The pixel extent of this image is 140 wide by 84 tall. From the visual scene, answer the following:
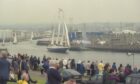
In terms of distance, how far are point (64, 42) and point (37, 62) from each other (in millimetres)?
76236

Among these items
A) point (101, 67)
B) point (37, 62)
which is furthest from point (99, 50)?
point (101, 67)

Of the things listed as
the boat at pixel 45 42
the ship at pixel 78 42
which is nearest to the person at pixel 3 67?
the boat at pixel 45 42

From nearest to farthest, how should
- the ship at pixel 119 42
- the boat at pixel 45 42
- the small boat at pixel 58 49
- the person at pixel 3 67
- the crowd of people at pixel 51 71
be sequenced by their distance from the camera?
1. the crowd of people at pixel 51 71
2. the person at pixel 3 67
3. the small boat at pixel 58 49
4. the ship at pixel 119 42
5. the boat at pixel 45 42

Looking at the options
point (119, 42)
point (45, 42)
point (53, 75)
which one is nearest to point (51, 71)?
point (53, 75)

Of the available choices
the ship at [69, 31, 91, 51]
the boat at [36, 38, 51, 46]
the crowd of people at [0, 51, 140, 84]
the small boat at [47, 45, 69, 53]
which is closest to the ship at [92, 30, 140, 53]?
the ship at [69, 31, 91, 51]

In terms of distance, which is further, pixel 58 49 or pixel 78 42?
pixel 78 42

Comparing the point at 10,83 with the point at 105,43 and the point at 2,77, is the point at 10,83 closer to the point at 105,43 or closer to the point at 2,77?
the point at 2,77

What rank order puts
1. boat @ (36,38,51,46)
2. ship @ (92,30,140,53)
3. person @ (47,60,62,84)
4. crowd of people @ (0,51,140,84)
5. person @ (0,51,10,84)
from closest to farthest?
person @ (47,60,62,84)
crowd of people @ (0,51,140,84)
person @ (0,51,10,84)
ship @ (92,30,140,53)
boat @ (36,38,51,46)

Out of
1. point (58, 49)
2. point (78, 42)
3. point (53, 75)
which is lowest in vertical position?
point (58, 49)

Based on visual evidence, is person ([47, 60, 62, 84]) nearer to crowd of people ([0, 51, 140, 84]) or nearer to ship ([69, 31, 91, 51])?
crowd of people ([0, 51, 140, 84])

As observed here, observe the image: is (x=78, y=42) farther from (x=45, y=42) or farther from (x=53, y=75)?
(x=53, y=75)

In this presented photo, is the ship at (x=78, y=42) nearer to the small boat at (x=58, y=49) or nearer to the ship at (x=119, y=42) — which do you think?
the ship at (x=119, y=42)

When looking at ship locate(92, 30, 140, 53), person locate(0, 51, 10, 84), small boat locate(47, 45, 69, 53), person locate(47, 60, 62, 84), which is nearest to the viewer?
person locate(47, 60, 62, 84)

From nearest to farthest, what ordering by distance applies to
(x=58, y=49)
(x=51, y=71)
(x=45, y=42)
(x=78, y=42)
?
1. (x=51, y=71)
2. (x=58, y=49)
3. (x=45, y=42)
4. (x=78, y=42)
